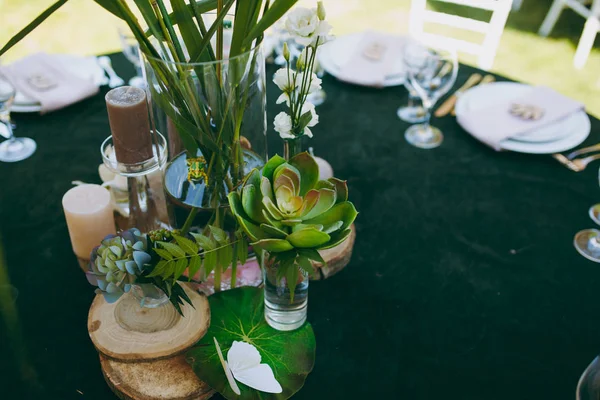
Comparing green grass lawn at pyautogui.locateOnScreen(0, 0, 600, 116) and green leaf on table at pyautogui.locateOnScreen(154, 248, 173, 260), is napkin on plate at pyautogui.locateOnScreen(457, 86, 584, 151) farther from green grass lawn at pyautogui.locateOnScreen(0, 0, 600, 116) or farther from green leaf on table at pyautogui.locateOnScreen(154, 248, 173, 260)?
green grass lawn at pyautogui.locateOnScreen(0, 0, 600, 116)

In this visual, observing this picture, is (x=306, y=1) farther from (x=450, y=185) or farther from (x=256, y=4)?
(x=256, y=4)

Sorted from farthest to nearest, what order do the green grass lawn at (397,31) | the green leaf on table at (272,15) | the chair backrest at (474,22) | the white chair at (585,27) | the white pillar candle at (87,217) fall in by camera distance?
the green grass lawn at (397,31), the white chair at (585,27), the chair backrest at (474,22), the white pillar candle at (87,217), the green leaf on table at (272,15)

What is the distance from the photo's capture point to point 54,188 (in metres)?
1.13

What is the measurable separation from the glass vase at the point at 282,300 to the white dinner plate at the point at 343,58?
2.27 feet

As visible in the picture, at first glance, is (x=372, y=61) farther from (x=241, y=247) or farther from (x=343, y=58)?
(x=241, y=247)

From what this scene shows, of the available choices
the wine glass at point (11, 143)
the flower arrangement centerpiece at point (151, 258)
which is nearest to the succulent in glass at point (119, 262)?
the flower arrangement centerpiece at point (151, 258)

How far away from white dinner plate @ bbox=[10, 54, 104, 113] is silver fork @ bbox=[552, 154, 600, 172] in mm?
1010

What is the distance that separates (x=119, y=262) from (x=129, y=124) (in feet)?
0.72

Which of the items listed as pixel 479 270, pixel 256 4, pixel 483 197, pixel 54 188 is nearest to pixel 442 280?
pixel 479 270

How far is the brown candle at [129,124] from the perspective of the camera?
0.83m

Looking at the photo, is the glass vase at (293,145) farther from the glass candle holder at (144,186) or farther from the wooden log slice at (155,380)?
the wooden log slice at (155,380)

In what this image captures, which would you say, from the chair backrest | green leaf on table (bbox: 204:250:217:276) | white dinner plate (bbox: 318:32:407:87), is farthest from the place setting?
the chair backrest

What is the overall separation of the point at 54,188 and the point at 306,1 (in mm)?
2305

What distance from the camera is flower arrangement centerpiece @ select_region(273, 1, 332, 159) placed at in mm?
709
